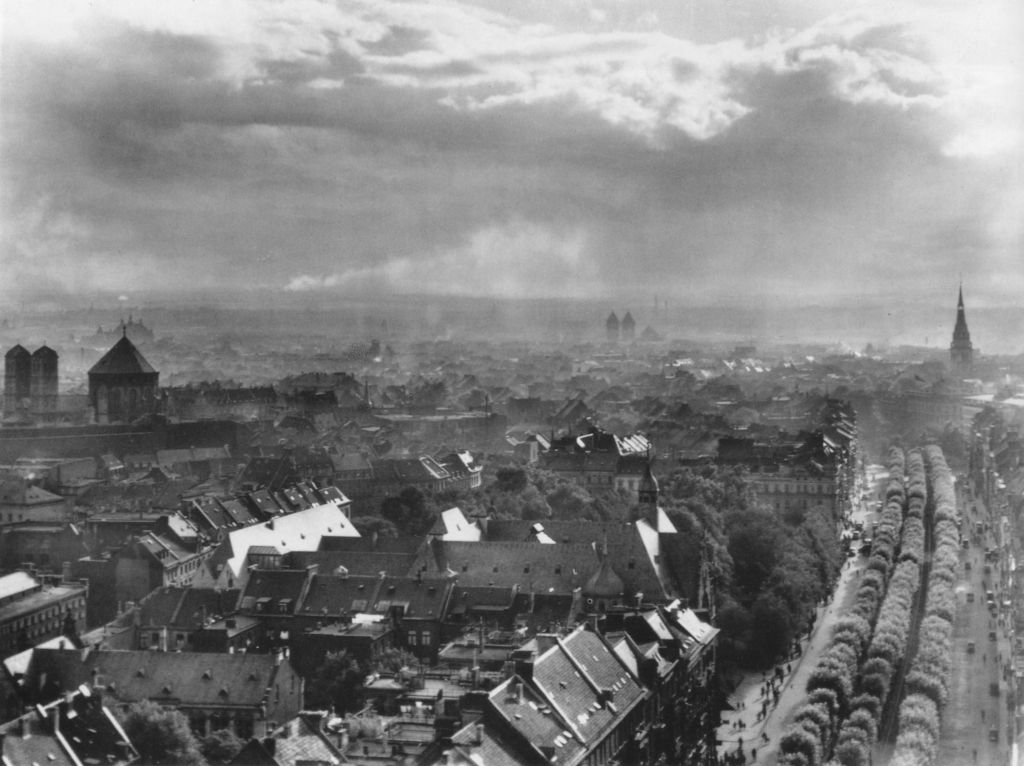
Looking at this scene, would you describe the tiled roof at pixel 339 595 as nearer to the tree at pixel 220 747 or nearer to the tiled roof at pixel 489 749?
the tree at pixel 220 747

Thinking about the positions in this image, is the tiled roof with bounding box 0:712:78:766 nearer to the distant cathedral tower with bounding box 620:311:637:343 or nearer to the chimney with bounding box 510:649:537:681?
the chimney with bounding box 510:649:537:681

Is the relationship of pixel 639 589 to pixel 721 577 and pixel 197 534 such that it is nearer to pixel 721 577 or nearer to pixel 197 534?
pixel 721 577

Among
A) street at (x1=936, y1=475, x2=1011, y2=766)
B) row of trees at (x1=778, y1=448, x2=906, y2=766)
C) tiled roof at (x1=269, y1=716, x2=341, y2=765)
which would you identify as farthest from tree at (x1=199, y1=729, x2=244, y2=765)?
street at (x1=936, y1=475, x2=1011, y2=766)

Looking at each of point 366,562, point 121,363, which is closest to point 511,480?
point 366,562

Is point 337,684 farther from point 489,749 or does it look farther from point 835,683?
point 835,683

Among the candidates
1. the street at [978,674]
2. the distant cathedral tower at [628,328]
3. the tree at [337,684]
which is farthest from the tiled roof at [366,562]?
the distant cathedral tower at [628,328]

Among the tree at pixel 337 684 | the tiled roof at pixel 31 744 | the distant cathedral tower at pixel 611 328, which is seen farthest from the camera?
the distant cathedral tower at pixel 611 328

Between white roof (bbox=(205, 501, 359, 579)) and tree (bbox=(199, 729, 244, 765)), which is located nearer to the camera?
tree (bbox=(199, 729, 244, 765))
